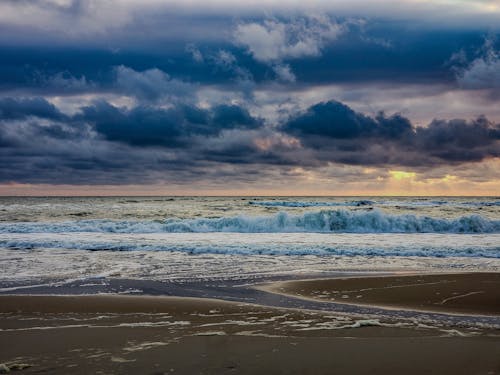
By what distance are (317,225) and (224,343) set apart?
24147 millimetres

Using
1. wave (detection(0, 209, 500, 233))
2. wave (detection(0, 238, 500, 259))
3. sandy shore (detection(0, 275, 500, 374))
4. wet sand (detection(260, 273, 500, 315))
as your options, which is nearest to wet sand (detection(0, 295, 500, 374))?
sandy shore (detection(0, 275, 500, 374))

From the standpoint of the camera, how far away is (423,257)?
16.1m

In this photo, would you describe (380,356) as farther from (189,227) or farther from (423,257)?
(189,227)

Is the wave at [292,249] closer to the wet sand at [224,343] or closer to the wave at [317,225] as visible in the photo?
the wet sand at [224,343]

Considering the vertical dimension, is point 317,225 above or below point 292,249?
above

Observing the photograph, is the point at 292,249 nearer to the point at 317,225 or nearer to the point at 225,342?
the point at 225,342

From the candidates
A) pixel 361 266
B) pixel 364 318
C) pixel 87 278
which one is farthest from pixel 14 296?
pixel 361 266

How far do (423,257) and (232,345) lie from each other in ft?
38.4

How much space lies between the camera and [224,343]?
620 centimetres

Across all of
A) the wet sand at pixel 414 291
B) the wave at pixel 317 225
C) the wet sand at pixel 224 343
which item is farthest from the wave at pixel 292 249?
the wave at pixel 317 225

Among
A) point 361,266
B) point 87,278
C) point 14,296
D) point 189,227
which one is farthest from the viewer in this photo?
point 189,227

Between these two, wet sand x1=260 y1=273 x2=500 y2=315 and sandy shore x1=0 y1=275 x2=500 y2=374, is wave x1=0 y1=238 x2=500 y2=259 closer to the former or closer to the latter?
wet sand x1=260 y1=273 x2=500 y2=315

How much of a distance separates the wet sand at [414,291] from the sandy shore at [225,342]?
1.61m

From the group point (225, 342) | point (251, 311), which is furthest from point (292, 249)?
point (225, 342)
